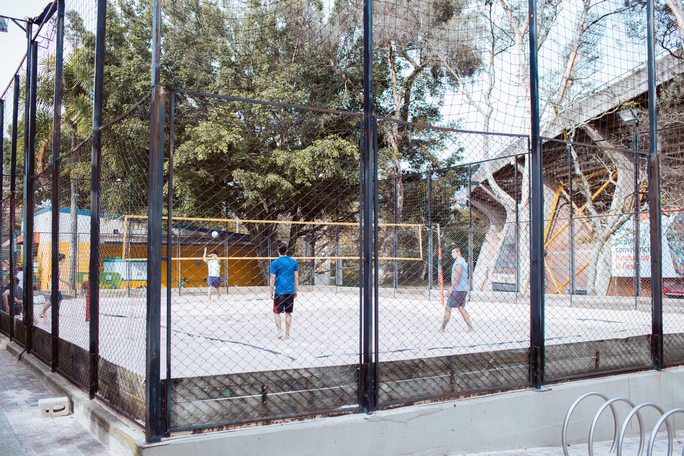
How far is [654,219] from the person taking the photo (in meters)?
6.09

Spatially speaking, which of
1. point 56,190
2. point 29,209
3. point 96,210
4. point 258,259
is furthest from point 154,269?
point 258,259

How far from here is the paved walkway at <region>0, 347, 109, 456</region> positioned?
4078mm

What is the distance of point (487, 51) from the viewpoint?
7.21m

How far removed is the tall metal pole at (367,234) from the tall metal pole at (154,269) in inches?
57.9

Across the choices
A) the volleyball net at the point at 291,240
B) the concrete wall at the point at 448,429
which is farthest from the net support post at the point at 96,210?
the volleyball net at the point at 291,240

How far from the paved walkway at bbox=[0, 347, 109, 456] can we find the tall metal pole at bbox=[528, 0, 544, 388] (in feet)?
11.8

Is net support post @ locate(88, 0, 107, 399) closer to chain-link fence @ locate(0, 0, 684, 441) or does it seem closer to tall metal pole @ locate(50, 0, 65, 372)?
chain-link fence @ locate(0, 0, 684, 441)

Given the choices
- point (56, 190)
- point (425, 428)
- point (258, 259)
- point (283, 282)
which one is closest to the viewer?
point (425, 428)

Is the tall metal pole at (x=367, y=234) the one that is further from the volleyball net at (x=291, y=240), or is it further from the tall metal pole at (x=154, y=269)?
the volleyball net at (x=291, y=240)

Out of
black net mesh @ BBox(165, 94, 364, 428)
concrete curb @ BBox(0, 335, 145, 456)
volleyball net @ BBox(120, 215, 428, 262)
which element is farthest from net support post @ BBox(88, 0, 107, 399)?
volleyball net @ BBox(120, 215, 428, 262)

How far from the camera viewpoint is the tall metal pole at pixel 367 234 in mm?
4121

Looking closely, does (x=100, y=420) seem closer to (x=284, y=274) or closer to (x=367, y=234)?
(x=367, y=234)

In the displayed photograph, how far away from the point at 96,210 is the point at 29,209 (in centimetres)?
362

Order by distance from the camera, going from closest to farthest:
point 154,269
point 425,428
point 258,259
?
point 154,269 < point 425,428 < point 258,259
